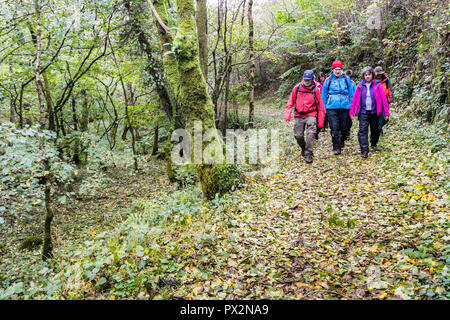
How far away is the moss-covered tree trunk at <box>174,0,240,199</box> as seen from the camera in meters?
6.21

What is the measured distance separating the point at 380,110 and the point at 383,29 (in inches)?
381

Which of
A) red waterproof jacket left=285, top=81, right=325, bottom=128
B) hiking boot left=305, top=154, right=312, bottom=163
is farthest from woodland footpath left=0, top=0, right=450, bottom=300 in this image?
red waterproof jacket left=285, top=81, right=325, bottom=128

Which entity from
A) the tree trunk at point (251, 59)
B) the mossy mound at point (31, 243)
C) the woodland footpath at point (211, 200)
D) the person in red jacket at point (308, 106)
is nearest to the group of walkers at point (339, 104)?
the person in red jacket at point (308, 106)

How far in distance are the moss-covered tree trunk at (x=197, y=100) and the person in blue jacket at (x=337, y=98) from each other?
11.2ft

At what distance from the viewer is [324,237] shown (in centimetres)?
414

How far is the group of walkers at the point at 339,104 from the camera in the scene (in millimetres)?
7133

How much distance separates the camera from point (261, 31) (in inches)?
925

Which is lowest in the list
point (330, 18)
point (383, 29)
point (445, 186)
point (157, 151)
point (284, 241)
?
point (284, 241)

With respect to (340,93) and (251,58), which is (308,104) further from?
(251,58)

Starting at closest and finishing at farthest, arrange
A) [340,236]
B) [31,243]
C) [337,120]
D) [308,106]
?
[340,236] → [308,106] → [337,120] → [31,243]

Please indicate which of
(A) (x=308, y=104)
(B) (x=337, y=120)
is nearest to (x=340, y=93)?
(B) (x=337, y=120)

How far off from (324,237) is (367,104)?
4.68m
